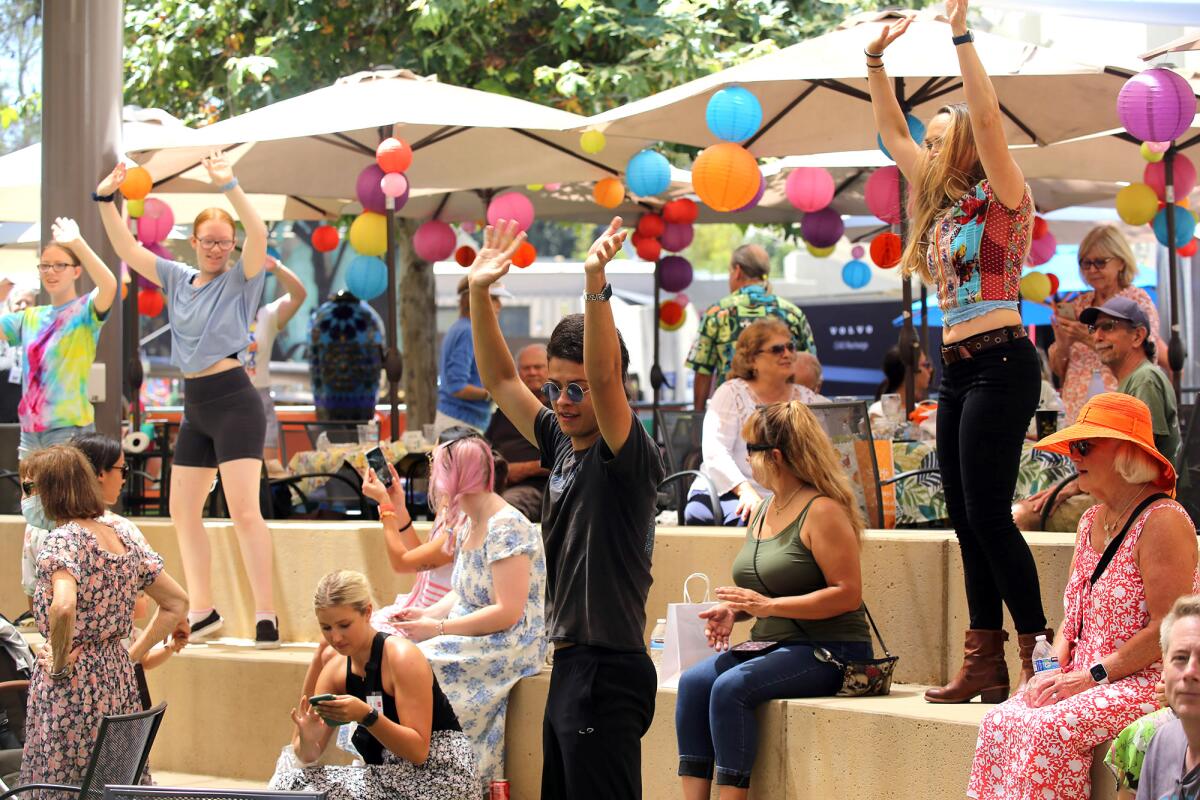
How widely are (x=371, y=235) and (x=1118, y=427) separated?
20.0 feet

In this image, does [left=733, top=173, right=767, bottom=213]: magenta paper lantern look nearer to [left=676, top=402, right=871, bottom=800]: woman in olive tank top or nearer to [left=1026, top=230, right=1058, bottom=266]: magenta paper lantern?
[left=1026, top=230, right=1058, bottom=266]: magenta paper lantern

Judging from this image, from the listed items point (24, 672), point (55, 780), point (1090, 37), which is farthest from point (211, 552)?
point (1090, 37)

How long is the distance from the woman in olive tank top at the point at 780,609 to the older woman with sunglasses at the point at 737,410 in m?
1.33

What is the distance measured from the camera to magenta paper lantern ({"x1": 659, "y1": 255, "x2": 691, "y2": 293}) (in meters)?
A: 13.7

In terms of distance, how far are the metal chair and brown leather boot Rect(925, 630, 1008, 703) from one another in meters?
2.48

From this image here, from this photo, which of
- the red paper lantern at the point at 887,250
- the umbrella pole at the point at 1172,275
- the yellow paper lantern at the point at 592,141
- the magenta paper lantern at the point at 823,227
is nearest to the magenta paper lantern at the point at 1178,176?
the umbrella pole at the point at 1172,275

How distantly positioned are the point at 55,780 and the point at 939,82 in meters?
5.81

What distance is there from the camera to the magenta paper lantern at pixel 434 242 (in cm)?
1227

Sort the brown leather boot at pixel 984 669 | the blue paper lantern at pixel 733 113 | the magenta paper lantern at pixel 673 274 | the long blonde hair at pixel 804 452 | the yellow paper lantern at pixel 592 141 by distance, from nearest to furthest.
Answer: the brown leather boot at pixel 984 669
the long blonde hair at pixel 804 452
the blue paper lantern at pixel 733 113
the yellow paper lantern at pixel 592 141
the magenta paper lantern at pixel 673 274

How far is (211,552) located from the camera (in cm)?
759

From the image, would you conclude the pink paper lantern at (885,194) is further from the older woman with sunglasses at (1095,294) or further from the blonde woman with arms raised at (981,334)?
the blonde woman with arms raised at (981,334)

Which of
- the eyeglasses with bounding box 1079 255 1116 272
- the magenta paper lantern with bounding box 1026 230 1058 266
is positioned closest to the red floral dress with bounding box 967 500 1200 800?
the eyeglasses with bounding box 1079 255 1116 272

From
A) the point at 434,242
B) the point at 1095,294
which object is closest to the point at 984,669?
the point at 1095,294

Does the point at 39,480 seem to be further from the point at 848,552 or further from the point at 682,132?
the point at 682,132
